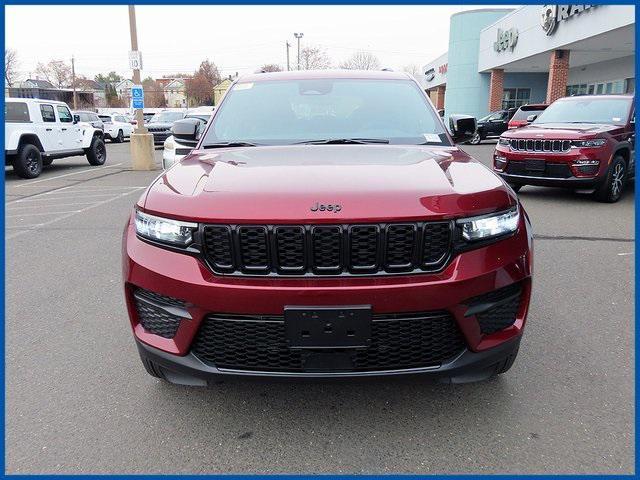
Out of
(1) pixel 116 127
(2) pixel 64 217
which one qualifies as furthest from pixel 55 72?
(2) pixel 64 217

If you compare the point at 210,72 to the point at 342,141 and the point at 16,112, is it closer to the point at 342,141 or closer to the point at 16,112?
the point at 16,112

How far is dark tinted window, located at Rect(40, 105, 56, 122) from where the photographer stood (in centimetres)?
1334

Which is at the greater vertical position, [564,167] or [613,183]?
[564,167]

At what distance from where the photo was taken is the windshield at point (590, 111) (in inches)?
344

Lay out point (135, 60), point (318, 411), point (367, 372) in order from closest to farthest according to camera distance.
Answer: point (367, 372) → point (318, 411) → point (135, 60)

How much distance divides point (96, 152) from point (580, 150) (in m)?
13.8

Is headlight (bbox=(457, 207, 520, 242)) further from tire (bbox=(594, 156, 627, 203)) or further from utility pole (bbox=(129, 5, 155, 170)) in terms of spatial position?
utility pole (bbox=(129, 5, 155, 170))

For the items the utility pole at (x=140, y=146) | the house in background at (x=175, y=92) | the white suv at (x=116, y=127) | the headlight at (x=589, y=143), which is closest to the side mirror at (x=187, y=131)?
the headlight at (x=589, y=143)

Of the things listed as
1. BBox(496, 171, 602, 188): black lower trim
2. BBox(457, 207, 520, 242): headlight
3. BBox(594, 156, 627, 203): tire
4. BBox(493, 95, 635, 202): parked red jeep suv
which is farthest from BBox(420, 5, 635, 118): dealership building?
BBox(457, 207, 520, 242): headlight

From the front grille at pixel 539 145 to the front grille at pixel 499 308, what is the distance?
A: 667 cm

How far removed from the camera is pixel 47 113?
1353 centimetres

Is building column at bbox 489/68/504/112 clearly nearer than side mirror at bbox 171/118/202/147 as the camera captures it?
No

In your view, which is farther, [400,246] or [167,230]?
[167,230]

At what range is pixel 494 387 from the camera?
2.87m
